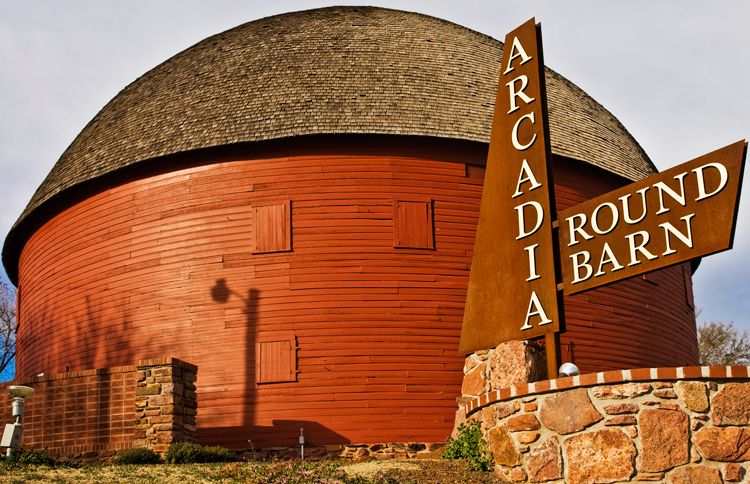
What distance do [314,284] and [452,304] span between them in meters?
2.79

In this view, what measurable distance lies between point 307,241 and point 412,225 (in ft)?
7.09

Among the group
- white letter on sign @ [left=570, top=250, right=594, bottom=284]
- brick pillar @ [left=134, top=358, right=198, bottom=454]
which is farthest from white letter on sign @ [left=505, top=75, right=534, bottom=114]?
brick pillar @ [left=134, top=358, right=198, bottom=454]

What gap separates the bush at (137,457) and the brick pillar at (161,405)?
338 mm

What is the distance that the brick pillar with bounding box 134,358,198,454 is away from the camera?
15.1 metres

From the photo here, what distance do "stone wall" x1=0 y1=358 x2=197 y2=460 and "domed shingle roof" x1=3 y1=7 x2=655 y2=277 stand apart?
5783 mm

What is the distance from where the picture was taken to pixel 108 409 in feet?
51.5

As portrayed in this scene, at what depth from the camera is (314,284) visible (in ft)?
60.8

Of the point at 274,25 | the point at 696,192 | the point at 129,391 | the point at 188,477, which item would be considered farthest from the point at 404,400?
the point at 274,25

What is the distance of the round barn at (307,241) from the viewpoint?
59.5 ft

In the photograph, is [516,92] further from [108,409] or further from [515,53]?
[108,409]

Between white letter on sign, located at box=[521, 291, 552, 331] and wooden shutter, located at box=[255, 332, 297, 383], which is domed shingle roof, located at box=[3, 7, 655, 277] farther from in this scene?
white letter on sign, located at box=[521, 291, 552, 331]

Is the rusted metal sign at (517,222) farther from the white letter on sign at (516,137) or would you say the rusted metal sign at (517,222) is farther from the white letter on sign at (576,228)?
the white letter on sign at (576,228)

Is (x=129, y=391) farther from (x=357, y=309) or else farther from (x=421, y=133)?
(x=421, y=133)

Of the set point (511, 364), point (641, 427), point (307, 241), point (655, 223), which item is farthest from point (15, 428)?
point (655, 223)
